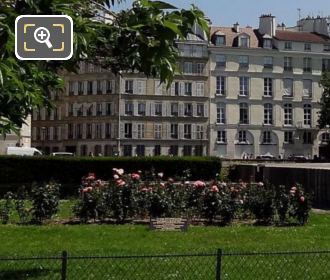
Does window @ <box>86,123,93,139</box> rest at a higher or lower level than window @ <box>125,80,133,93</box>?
lower

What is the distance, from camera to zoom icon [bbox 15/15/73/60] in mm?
4320

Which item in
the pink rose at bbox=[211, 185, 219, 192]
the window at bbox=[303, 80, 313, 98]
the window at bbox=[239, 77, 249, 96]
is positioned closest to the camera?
the pink rose at bbox=[211, 185, 219, 192]

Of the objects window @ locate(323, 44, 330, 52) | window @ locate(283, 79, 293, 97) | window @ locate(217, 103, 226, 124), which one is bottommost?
window @ locate(217, 103, 226, 124)

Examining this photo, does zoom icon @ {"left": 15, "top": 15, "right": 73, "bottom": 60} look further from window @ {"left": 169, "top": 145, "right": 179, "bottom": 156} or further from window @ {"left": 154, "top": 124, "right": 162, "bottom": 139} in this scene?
window @ {"left": 169, "top": 145, "right": 179, "bottom": 156}

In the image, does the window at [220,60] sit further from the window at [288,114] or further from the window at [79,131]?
the window at [79,131]

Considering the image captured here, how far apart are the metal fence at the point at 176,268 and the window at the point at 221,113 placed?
314ft

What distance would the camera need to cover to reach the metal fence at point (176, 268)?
934 centimetres

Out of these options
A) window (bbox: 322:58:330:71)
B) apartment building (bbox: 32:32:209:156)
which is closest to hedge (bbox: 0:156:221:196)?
apartment building (bbox: 32:32:209:156)

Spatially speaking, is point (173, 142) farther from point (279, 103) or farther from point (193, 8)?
point (193, 8)

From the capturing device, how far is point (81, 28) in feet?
16.9

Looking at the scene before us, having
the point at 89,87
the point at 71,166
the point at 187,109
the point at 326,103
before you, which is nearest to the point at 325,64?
the point at 326,103

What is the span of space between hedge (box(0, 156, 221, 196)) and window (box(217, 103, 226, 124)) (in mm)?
65000

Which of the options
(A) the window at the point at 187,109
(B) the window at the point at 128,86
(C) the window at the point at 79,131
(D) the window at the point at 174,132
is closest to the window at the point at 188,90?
(A) the window at the point at 187,109

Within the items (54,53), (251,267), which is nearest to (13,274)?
(251,267)
